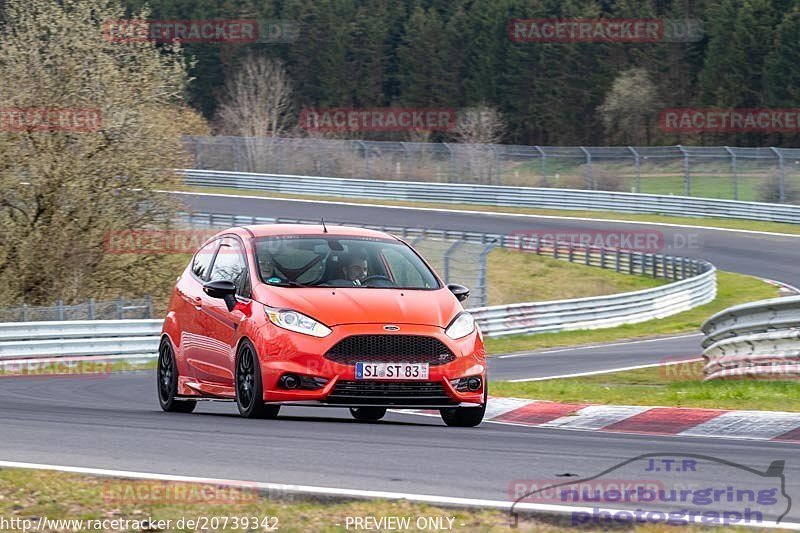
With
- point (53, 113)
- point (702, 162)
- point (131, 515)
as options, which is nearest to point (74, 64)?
point (53, 113)

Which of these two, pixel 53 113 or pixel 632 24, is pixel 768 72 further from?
pixel 53 113

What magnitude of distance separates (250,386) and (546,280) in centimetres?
2813

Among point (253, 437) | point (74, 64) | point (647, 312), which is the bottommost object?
point (647, 312)

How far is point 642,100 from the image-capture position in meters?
86.8

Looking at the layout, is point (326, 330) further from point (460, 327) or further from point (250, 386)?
point (460, 327)

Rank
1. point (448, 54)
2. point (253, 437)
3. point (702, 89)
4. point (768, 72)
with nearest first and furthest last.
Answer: point (253, 437)
point (768, 72)
point (702, 89)
point (448, 54)

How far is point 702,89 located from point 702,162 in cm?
3602

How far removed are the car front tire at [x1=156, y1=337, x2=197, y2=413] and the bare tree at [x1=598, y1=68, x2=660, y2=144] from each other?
252 feet

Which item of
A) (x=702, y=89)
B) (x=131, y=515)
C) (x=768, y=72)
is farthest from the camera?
(x=702, y=89)

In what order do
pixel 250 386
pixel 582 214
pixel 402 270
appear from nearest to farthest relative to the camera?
1. pixel 250 386
2. pixel 402 270
3. pixel 582 214

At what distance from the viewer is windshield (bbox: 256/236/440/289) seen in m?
10.3

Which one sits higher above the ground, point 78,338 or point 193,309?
point 193,309

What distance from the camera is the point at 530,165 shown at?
54.5 metres

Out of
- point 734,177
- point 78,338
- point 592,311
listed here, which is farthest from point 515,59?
point 78,338
